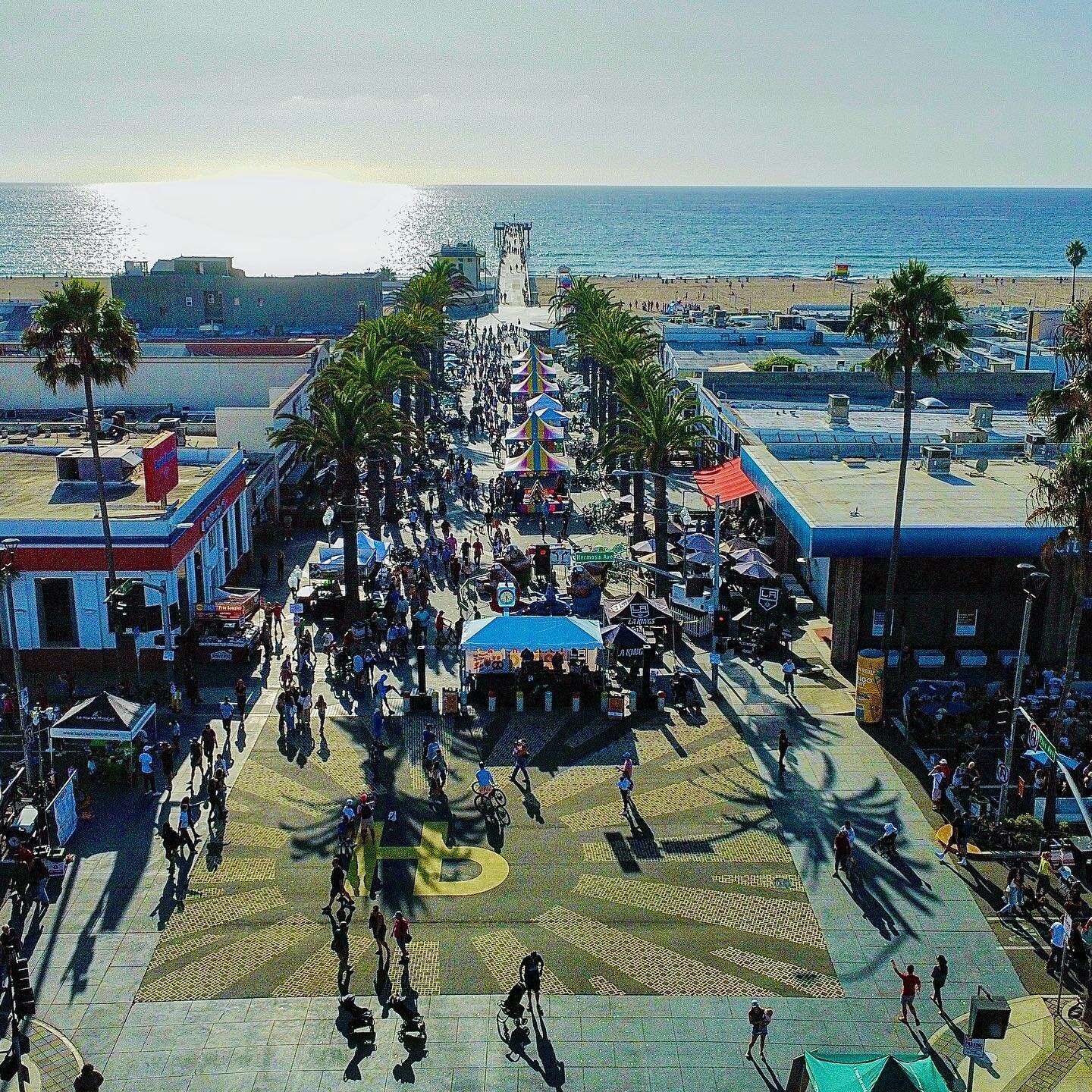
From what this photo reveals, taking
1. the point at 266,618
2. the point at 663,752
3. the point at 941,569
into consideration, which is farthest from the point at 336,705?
the point at 941,569

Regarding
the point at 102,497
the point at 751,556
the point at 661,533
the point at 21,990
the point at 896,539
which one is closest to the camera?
the point at 21,990

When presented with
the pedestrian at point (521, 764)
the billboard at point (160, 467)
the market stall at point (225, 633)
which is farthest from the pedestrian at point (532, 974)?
the billboard at point (160, 467)

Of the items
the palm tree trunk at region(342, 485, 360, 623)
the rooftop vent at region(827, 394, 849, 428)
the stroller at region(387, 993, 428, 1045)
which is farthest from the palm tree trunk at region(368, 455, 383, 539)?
the stroller at region(387, 993, 428, 1045)

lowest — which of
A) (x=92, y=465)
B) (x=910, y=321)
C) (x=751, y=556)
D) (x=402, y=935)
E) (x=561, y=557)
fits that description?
(x=402, y=935)

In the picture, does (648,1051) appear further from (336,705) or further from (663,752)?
(336,705)

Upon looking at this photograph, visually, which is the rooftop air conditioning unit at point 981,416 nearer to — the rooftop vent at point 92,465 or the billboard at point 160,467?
the billboard at point 160,467

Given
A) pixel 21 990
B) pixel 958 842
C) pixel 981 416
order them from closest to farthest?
pixel 21 990 → pixel 958 842 → pixel 981 416

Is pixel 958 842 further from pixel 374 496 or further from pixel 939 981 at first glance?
pixel 374 496

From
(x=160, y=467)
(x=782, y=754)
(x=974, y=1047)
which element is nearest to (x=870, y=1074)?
(x=974, y=1047)
